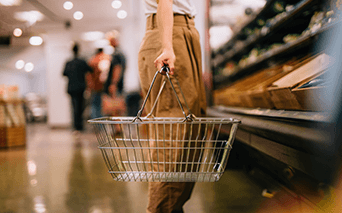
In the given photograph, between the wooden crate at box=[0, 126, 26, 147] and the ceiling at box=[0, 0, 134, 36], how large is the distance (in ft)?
11.9

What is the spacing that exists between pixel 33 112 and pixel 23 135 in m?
6.46

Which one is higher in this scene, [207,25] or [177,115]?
[207,25]

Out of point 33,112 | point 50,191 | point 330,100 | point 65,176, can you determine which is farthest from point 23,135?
point 33,112

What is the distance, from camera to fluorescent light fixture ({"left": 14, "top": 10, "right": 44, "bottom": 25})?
7.51 metres

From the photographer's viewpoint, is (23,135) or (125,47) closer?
(23,135)

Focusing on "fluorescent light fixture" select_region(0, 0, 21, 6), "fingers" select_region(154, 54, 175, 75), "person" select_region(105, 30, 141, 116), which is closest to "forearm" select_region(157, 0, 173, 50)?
"fingers" select_region(154, 54, 175, 75)

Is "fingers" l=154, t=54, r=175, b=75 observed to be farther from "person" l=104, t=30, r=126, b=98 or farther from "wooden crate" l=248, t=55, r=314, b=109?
"person" l=104, t=30, r=126, b=98

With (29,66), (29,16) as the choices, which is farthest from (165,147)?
(29,66)

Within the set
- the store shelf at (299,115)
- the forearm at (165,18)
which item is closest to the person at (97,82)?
the store shelf at (299,115)

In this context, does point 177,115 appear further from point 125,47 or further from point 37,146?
point 125,47

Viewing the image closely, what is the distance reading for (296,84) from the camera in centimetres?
136

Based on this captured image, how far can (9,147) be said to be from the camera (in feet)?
14.8

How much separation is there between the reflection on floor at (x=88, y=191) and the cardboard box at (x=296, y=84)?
73 cm

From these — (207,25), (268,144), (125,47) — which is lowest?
(268,144)
